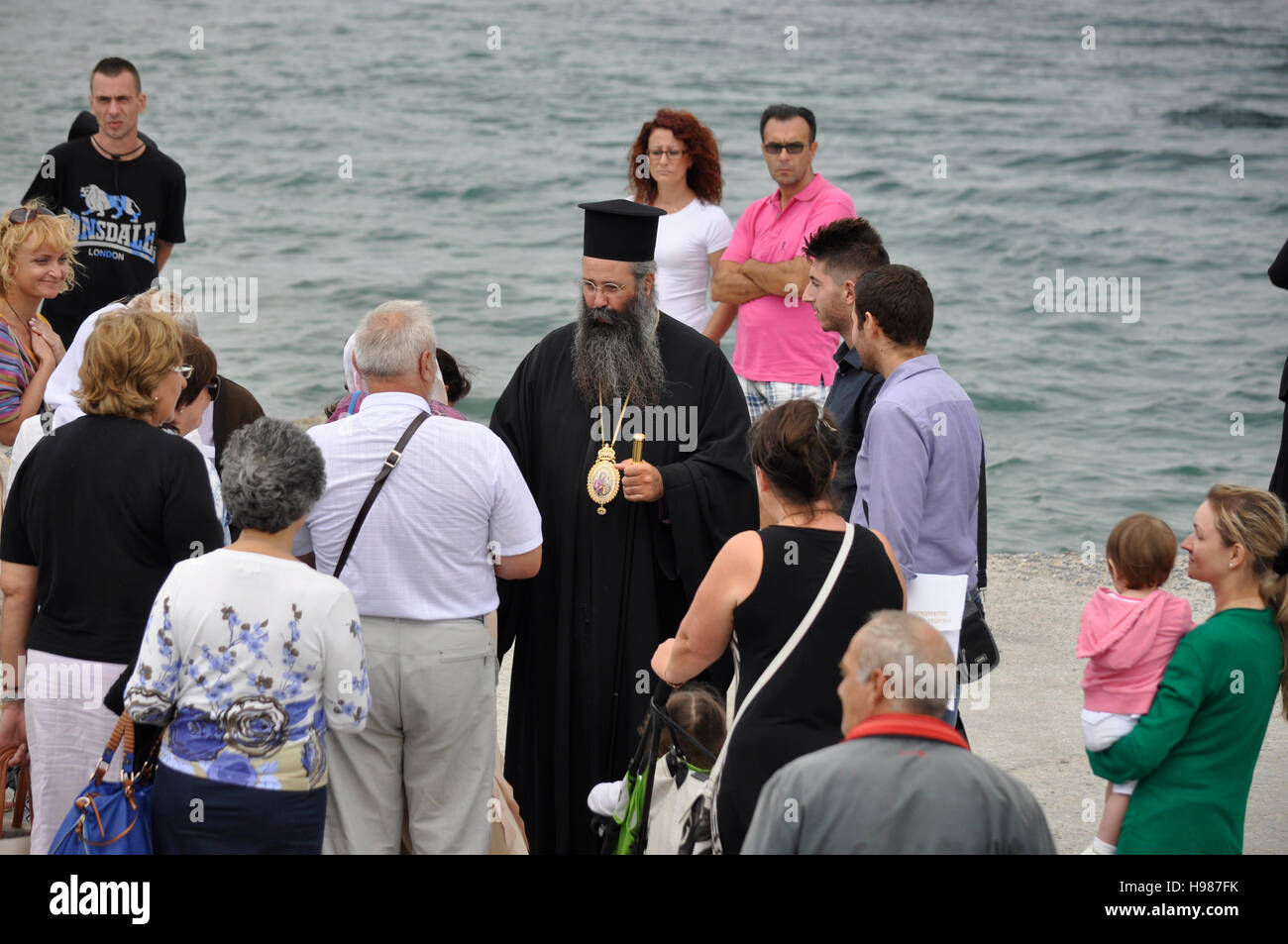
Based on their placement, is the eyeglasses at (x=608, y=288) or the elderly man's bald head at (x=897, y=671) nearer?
the elderly man's bald head at (x=897, y=671)

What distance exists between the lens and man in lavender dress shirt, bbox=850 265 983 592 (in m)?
4.06

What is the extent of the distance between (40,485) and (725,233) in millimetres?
3713

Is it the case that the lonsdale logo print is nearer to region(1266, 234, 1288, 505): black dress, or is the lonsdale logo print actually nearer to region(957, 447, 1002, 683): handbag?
region(957, 447, 1002, 683): handbag

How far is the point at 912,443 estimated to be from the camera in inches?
160

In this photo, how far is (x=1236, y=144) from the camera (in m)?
25.5

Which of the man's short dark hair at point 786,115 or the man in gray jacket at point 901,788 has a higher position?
the man's short dark hair at point 786,115

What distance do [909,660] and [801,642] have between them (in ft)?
2.12

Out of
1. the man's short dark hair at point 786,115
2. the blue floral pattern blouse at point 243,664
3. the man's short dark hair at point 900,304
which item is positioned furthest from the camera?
the man's short dark hair at point 786,115

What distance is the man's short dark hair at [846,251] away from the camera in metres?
4.67

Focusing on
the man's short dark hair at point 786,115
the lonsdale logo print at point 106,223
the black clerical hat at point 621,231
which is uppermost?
the man's short dark hair at point 786,115

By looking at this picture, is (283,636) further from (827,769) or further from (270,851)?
(827,769)

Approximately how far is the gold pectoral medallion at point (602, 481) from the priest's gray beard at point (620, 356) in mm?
245

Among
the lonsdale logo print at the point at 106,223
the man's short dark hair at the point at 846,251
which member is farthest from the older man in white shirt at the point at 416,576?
the lonsdale logo print at the point at 106,223

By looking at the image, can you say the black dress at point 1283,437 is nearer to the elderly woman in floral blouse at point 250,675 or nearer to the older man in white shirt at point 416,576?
the older man in white shirt at point 416,576
